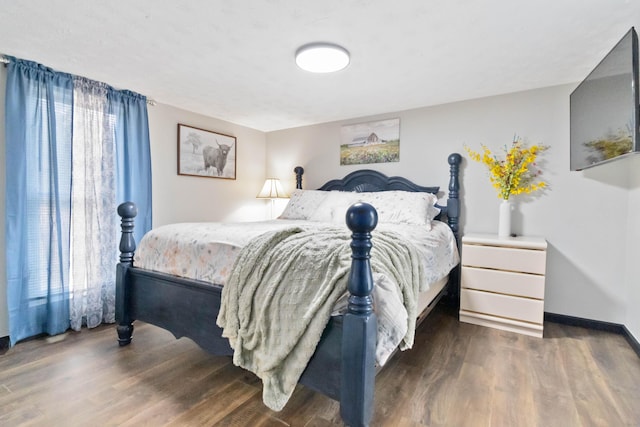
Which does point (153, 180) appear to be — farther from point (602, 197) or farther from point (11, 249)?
point (602, 197)

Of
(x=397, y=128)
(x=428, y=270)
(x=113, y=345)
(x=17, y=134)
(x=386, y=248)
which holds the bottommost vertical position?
(x=113, y=345)

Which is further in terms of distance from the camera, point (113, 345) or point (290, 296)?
point (113, 345)

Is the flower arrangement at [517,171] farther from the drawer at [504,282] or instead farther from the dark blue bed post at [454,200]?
the drawer at [504,282]

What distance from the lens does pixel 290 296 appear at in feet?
4.56

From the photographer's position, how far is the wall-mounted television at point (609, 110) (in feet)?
5.50

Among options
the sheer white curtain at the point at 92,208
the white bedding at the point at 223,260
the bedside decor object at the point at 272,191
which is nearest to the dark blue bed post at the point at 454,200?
the white bedding at the point at 223,260

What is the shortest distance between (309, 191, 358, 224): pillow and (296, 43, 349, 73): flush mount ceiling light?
1407mm

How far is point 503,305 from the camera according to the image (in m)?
2.57

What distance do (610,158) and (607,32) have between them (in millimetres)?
766

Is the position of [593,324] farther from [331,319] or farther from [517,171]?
[331,319]

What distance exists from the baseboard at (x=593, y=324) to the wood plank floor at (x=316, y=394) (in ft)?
0.31

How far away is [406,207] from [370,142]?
1.11 m

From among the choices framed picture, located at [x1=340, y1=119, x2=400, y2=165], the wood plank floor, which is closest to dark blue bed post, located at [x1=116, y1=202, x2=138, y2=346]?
the wood plank floor

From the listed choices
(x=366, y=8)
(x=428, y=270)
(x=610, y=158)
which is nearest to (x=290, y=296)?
(x=428, y=270)
